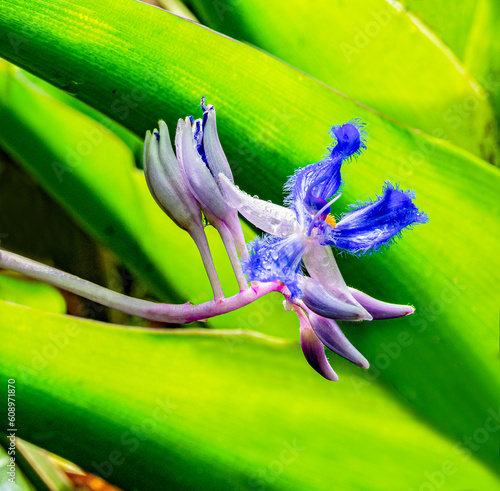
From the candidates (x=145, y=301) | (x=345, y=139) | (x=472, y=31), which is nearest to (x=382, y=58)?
(x=472, y=31)

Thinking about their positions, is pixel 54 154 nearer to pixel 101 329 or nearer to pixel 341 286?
pixel 101 329

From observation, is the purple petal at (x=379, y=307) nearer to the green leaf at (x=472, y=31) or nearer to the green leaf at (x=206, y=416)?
the green leaf at (x=206, y=416)

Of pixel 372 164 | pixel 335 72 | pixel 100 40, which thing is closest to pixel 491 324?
pixel 372 164

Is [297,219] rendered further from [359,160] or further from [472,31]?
[472,31]

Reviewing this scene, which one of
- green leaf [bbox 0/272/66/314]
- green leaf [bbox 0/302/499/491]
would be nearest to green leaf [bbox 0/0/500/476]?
green leaf [bbox 0/302/499/491]

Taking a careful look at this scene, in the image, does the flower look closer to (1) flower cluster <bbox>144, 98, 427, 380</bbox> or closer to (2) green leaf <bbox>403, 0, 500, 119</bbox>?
(1) flower cluster <bbox>144, 98, 427, 380</bbox>

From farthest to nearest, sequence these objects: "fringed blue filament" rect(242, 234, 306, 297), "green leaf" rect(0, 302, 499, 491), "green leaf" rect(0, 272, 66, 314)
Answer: "green leaf" rect(0, 272, 66, 314), "green leaf" rect(0, 302, 499, 491), "fringed blue filament" rect(242, 234, 306, 297)

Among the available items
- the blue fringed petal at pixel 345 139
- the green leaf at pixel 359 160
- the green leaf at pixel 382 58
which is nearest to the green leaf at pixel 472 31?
the green leaf at pixel 382 58
